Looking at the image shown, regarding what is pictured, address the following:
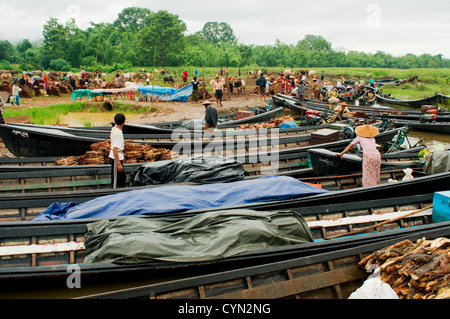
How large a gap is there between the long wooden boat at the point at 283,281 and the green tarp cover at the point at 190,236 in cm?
38

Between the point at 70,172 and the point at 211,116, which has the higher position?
the point at 211,116

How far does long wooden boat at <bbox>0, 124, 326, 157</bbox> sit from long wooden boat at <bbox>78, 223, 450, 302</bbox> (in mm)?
5816

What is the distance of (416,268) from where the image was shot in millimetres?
3494

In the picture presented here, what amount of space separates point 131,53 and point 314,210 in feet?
149

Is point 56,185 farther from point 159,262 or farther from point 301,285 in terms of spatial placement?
point 301,285

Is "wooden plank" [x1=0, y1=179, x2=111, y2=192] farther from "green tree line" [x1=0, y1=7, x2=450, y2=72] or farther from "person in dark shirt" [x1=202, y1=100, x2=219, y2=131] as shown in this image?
"green tree line" [x1=0, y1=7, x2=450, y2=72]

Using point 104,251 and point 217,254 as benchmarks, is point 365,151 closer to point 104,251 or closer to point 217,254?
point 217,254

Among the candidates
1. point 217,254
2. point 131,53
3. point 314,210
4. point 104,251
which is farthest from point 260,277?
point 131,53

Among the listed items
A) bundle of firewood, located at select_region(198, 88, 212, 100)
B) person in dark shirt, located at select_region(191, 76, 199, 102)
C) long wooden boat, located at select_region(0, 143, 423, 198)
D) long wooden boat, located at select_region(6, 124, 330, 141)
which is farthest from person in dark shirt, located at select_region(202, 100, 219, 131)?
bundle of firewood, located at select_region(198, 88, 212, 100)

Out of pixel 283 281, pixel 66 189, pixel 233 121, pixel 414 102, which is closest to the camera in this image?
pixel 283 281

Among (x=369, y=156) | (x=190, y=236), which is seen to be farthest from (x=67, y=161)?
(x=369, y=156)

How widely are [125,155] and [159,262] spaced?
5061 mm

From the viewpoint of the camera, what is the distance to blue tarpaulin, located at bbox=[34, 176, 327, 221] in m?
5.16

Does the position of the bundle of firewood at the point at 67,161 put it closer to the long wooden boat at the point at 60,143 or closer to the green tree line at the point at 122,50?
the long wooden boat at the point at 60,143
